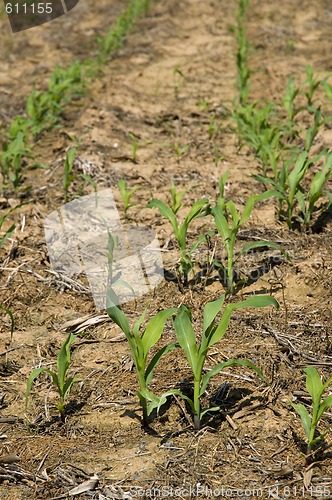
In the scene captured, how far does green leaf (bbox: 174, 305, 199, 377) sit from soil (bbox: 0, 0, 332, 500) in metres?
0.25

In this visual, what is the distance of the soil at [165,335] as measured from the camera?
2.43 metres

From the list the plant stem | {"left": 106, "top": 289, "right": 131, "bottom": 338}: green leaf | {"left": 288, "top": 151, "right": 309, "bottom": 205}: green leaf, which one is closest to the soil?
the plant stem

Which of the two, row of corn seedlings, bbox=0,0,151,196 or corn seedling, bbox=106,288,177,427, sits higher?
corn seedling, bbox=106,288,177,427

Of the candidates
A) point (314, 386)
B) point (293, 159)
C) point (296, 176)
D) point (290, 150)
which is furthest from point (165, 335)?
point (290, 150)

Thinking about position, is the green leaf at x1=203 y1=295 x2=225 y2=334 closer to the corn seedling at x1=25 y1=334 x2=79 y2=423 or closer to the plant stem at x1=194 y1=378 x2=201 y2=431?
the plant stem at x1=194 y1=378 x2=201 y2=431

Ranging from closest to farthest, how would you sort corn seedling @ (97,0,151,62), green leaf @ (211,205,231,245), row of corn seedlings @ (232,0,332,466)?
row of corn seedlings @ (232,0,332,466), green leaf @ (211,205,231,245), corn seedling @ (97,0,151,62)

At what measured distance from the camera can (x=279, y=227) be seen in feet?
13.2

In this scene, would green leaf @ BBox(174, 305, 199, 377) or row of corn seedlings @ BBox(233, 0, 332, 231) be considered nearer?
green leaf @ BBox(174, 305, 199, 377)

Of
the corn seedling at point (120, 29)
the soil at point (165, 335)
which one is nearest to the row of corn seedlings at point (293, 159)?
the soil at point (165, 335)

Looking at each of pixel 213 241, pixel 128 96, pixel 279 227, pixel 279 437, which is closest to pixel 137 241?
pixel 213 241

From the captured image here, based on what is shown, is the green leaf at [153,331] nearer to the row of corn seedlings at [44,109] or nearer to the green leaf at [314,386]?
the green leaf at [314,386]

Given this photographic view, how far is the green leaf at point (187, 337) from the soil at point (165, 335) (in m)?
0.25

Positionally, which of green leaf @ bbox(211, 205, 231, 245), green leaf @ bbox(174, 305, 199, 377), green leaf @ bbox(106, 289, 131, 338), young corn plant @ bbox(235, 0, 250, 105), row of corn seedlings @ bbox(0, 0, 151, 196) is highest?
green leaf @ bbox(106, 289, 131, 338)

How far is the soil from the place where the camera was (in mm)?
2432
